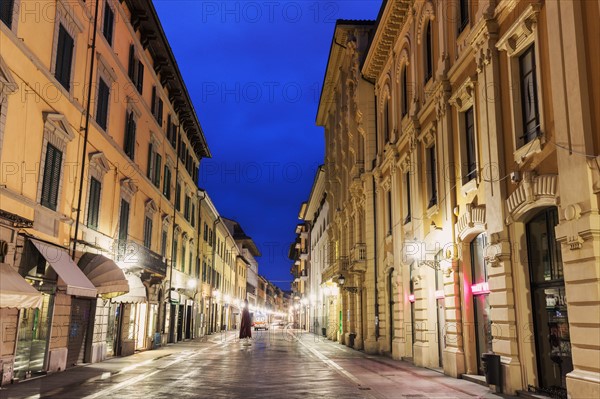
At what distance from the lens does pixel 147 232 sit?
1118 inches

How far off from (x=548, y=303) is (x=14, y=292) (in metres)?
11.3

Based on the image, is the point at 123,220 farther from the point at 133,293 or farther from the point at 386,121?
the point at 386,121

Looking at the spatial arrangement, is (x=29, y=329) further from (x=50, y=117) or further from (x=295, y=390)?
(x=295, y=390)

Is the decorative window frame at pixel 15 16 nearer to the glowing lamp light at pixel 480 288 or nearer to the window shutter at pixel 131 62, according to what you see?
the window shutter at pixel 131 62

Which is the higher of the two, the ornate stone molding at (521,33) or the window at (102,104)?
the window at (102,104)

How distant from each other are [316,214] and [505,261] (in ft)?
163

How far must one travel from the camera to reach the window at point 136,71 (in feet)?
80.9

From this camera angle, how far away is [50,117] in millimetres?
15570

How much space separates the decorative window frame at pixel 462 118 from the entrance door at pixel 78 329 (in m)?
12.9

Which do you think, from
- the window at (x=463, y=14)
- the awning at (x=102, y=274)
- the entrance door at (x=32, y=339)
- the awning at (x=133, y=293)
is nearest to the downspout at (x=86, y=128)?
the awning at (x=102, y=274)

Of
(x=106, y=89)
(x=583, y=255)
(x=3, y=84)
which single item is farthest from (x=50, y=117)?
(x=583, y=255)

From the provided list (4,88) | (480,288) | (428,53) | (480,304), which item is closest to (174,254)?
(428,53)

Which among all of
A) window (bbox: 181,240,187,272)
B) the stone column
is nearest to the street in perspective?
the stone column

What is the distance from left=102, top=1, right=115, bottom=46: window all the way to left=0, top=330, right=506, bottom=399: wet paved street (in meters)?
12.0
